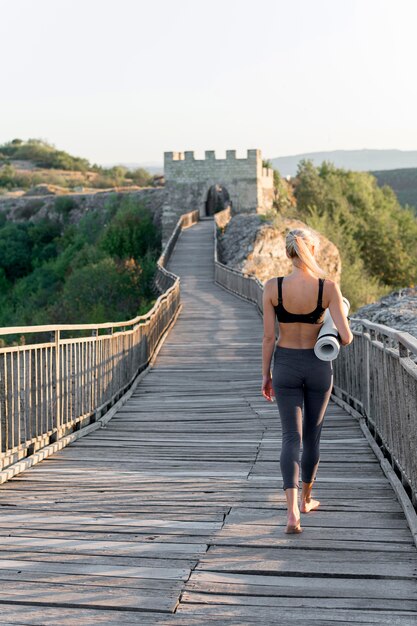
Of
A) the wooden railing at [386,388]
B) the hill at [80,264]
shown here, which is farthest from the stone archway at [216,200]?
the wooden railing at [386,388]

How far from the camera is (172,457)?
9008 millimetres

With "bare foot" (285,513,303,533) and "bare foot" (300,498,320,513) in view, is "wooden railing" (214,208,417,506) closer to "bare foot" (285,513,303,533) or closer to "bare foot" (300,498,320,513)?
"bare foot" (300,498,320,513)

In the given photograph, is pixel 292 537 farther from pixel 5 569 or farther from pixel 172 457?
pixel 172 457

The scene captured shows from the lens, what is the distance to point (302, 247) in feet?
20.3

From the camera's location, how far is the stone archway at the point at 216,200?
199 feet

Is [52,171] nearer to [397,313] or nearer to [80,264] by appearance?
[80,264]

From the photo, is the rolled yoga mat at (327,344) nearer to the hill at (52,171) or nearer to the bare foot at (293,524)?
the bare foot at (293,524)

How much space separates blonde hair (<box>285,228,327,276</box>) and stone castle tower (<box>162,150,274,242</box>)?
50418mm

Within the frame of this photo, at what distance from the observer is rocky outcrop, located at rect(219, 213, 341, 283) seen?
4400 cm

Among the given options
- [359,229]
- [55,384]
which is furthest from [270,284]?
[359,229]

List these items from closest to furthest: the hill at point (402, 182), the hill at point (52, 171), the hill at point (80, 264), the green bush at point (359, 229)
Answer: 1. the hill at point (80, 264)
2. the green bush at point (359, 229)
3. the hill at point (52, 171)
4. the hill at point (402, 182)

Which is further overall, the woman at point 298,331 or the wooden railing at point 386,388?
the wooden railing at point 386,388

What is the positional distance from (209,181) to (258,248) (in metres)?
13.4

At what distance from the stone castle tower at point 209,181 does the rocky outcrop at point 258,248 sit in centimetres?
754
